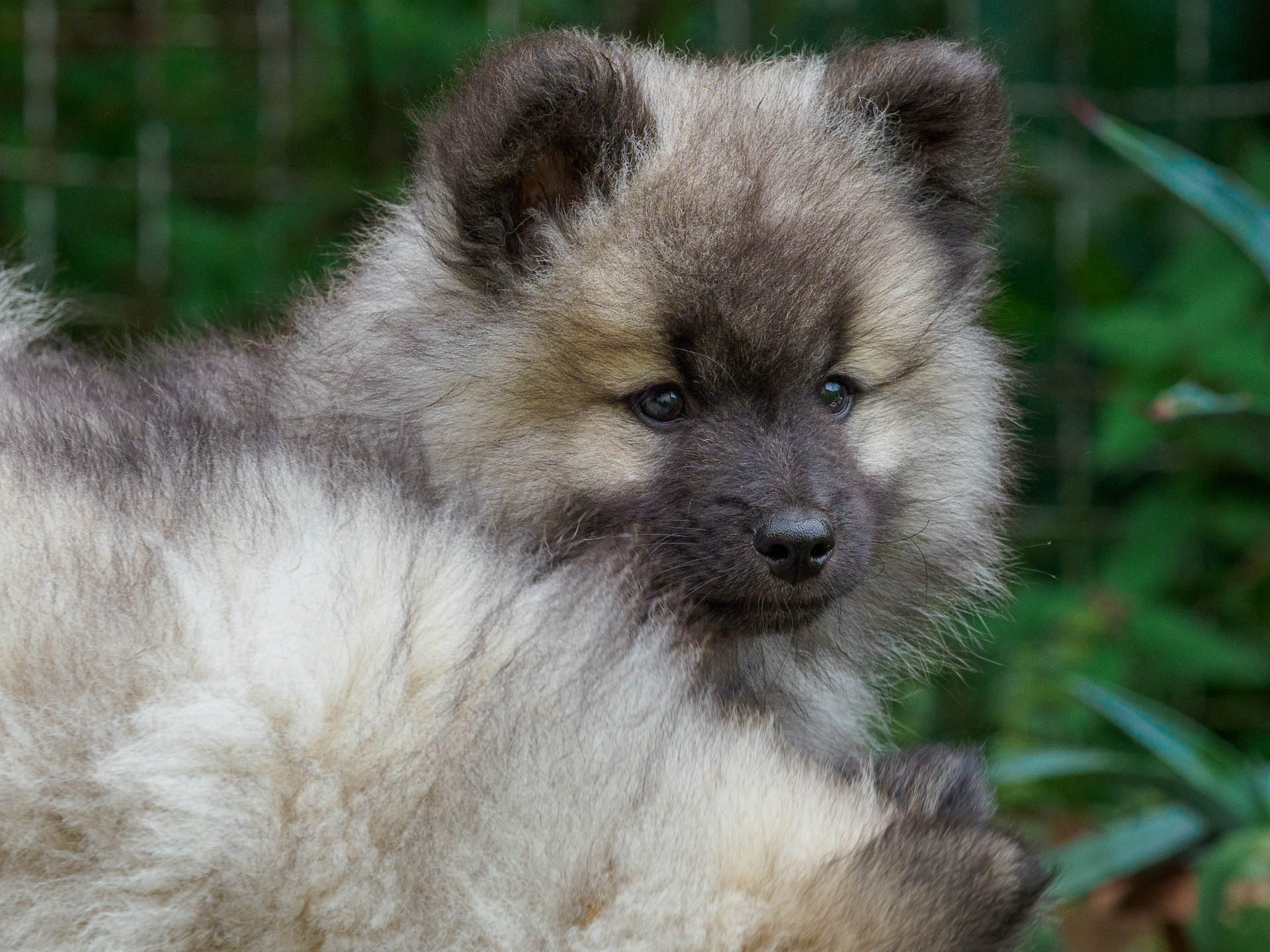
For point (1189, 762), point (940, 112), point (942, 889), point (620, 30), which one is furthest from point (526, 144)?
point (620, 30)

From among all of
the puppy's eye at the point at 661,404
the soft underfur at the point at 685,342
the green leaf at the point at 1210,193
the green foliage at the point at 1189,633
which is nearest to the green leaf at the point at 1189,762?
the green foliage at the point at 1189,633

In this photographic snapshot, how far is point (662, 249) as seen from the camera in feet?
6.85

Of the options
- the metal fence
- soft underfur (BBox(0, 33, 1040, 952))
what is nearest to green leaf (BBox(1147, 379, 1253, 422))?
soft underfur (BBox(0, 33, 1040, 952))

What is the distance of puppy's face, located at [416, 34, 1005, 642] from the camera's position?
2045mm

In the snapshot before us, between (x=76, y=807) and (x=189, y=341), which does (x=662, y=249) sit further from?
(x=76, y=807)

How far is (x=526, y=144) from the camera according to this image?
212 centimetres

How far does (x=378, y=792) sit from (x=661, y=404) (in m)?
0.90

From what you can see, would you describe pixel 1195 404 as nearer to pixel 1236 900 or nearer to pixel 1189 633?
pixel 1236 900

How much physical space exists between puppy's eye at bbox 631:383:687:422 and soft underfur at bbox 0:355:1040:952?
0.68 metres

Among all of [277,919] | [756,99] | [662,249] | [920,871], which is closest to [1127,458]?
[756,99]

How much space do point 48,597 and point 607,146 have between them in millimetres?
1090

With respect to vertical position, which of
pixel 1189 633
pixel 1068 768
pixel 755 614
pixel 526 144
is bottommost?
pixel 1189 633

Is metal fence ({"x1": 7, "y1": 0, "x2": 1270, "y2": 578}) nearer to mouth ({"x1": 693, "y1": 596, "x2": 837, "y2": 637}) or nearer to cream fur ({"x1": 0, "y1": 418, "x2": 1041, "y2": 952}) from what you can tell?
mouth ({"x1": 693, "y1": 596, "x2": 837, "y2": 637})

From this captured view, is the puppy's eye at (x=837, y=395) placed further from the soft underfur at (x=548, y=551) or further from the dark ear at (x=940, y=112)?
the dark ear at (x=940, y=112)
